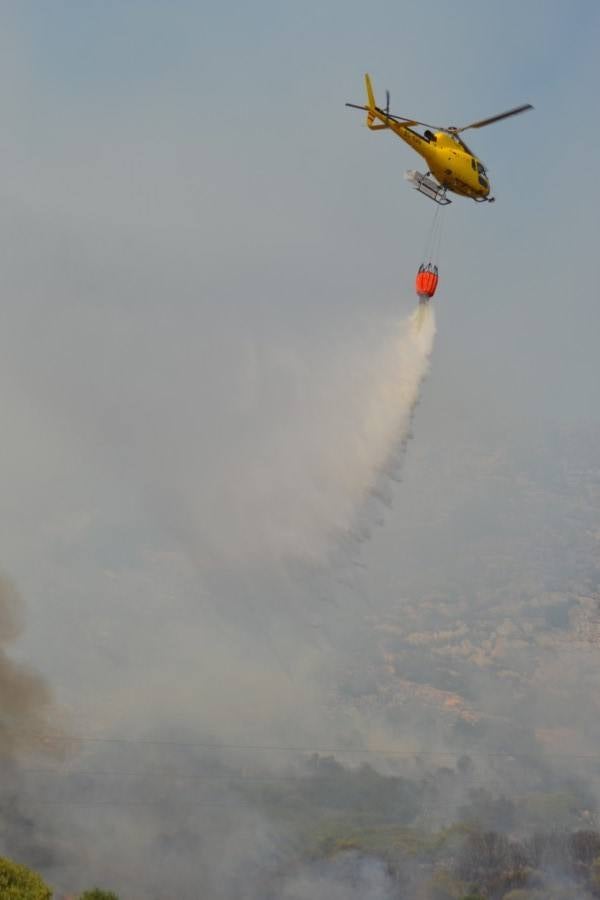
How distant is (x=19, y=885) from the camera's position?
1944 inches

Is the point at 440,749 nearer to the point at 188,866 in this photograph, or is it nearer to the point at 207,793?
the point at 207,793

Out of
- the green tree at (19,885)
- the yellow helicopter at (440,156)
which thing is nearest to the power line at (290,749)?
the green tree at (19,885)

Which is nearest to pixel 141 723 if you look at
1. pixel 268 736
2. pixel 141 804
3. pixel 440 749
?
pixel 268 736

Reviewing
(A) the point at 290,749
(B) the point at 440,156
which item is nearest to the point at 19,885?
(B) the point at 440,156

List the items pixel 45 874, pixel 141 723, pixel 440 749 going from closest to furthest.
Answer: pixel 45 874 → pixel 141 723 → pixel 440 749

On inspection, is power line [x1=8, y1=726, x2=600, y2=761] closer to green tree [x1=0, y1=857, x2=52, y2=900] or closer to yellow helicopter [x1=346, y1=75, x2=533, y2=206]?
green tree [x1=0, y1=857, x2=52, y2=900]

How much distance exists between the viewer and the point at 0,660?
315ft

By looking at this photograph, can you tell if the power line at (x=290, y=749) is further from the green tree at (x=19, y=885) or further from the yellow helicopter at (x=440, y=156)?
the yellow helicopter at (x=440, y=156)

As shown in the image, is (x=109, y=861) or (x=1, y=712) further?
(x=1, y=712)

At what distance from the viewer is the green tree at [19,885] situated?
157 ft

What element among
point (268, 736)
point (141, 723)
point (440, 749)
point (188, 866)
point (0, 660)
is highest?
point (440, 749)

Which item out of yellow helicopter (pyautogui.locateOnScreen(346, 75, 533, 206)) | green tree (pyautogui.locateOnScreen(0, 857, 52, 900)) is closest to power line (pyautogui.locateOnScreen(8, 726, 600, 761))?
green tree (pyautogui.locateOnScreen(0, 857, 52, 900))

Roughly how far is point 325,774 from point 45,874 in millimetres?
65847

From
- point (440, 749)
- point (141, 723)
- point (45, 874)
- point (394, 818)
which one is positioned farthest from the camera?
point (440, 749)
